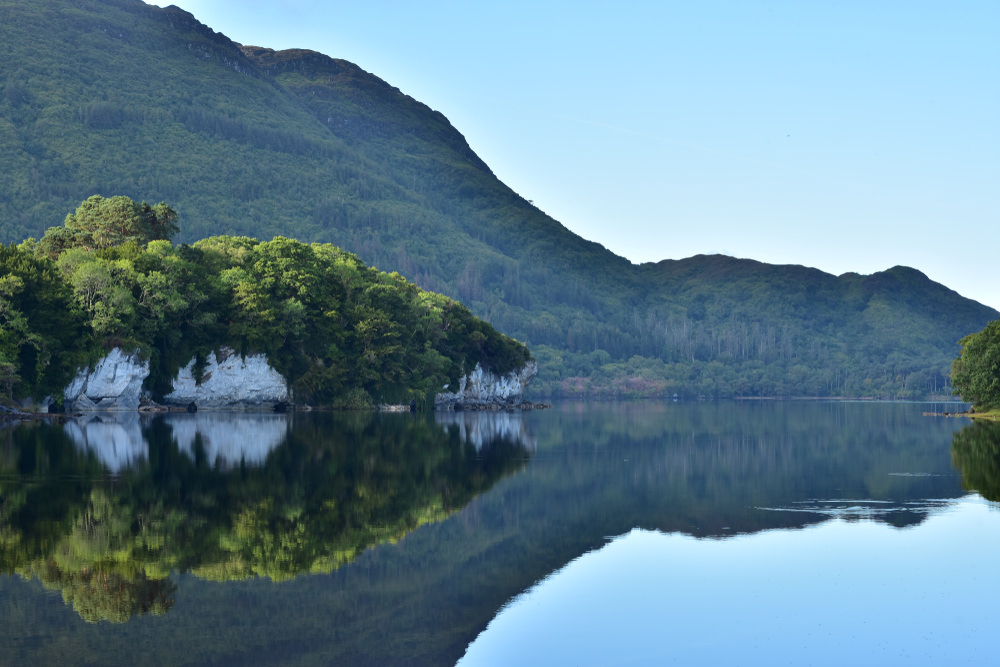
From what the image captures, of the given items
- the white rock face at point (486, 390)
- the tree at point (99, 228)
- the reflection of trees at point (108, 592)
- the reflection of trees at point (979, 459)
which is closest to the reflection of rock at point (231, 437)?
the reflection of trees at point (108, 592)

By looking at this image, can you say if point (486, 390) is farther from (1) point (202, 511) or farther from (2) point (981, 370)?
(1) point (202, 511)

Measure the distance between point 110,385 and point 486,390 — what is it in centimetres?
7405

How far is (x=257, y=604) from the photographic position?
17.8 m

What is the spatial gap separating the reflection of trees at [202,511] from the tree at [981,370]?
231ft

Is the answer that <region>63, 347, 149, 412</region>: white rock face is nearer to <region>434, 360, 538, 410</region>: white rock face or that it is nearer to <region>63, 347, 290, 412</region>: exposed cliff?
<region>63, 347, 290, 412</region>: exposed cliff

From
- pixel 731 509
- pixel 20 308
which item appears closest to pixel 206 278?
pixel 20 308

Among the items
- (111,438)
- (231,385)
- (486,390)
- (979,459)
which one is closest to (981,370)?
(979,459)

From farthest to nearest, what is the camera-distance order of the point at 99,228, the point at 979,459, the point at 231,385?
the point at 99,228 < the point at 231,385 < the point at 979,459

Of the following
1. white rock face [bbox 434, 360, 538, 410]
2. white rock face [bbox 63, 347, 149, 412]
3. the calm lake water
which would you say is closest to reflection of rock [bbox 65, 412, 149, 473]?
the calm lake water

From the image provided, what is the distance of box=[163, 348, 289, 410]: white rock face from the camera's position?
356 feet

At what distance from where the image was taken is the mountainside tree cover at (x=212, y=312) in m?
84.8

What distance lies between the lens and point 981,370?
103 m

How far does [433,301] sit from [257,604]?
441 feet

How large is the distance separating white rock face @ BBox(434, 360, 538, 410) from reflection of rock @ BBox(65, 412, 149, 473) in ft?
217
